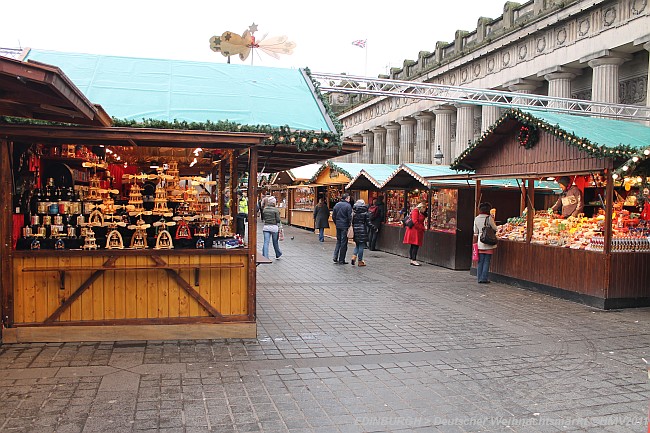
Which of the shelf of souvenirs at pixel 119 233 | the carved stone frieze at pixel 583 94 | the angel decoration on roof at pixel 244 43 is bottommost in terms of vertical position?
the shelf of souvenirs at pixel 119 233

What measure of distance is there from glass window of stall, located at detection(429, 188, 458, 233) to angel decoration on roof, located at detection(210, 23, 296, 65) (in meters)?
6.17

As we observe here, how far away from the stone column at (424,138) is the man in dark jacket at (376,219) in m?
16.7

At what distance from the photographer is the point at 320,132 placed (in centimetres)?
763

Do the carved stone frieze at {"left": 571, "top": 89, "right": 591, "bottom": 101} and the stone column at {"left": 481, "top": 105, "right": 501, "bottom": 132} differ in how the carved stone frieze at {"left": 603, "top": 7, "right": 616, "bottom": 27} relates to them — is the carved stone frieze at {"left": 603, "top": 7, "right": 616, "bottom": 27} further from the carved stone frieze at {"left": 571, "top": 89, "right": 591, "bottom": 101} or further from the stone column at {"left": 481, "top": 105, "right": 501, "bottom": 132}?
the stone column at {"left": 481, "top": 105, "right": 501, "bottom": 132}

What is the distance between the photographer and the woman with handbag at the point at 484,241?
460 inches

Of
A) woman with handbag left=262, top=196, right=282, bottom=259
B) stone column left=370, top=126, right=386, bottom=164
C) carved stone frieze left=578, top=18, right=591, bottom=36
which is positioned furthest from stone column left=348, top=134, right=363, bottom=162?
woman with handbag left=262, top=196, right=282, bottom=259

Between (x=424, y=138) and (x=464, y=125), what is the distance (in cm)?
563

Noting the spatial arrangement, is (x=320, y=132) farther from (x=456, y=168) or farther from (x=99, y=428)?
(x=456, y=168)

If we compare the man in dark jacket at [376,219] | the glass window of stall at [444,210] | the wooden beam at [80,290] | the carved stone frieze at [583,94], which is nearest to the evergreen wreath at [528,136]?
the glass window of stall at [444,210]

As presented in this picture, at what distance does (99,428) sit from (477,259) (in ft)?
33.8

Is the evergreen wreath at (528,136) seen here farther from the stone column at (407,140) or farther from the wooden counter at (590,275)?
the stone column at (407,140)

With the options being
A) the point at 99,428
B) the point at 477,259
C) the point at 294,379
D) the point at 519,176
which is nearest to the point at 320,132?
the point at 294,379

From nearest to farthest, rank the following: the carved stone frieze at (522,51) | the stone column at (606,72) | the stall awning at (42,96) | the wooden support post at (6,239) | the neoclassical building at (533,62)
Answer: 1. the stall awning at (42,96)
2. the wooden support post at (6,239)
3. the neoclassical building at (533,62)
4. the stone column at (606,72)
5. the carved stone frieze at (522,51)

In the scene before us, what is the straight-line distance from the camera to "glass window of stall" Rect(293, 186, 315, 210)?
3012 centimetres
